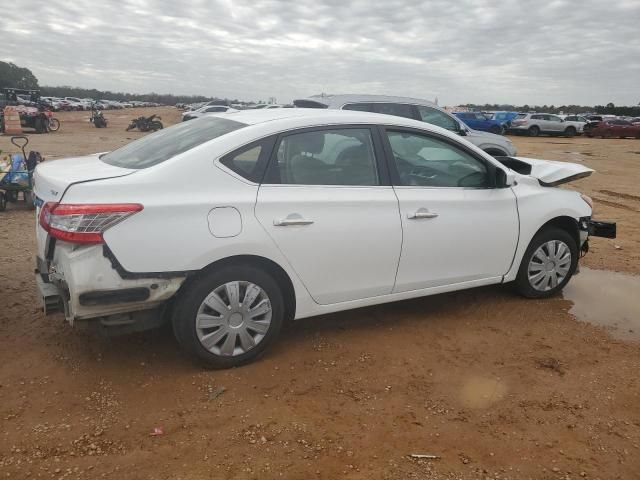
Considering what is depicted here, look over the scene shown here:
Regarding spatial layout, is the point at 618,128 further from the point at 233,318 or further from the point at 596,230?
the point at 233,318

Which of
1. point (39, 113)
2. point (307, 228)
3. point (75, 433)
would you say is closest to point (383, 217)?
point (307, 228)

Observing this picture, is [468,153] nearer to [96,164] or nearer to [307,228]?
[307,228]

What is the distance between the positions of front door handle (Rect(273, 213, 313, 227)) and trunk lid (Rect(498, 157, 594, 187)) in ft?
7.58

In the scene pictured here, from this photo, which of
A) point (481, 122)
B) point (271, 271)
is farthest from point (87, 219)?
point (481, 122)

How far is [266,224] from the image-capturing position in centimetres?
325

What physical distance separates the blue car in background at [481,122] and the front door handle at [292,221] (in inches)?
1194

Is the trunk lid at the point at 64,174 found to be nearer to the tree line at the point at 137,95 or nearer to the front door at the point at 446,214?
Result: the front door at the point at 446,214

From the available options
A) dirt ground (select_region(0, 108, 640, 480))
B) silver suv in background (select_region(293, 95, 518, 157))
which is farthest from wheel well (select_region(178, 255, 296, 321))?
silver suv in background (select_region(293, 95, 518, 157))

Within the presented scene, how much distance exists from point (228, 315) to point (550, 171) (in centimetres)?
314

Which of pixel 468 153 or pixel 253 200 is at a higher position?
pixel 468 153

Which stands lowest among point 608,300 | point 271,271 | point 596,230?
point 608,300

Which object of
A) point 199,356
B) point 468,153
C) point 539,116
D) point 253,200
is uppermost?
point 539,116

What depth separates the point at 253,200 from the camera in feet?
10.6

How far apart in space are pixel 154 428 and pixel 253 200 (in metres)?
1.39
